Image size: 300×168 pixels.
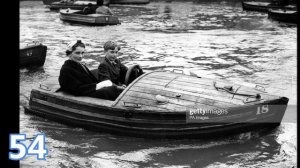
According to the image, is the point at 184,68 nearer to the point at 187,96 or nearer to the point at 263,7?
the point at 187,96

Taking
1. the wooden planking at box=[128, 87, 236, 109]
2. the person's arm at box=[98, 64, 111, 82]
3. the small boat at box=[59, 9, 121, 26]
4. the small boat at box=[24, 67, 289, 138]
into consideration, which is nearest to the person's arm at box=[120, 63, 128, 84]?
the person's arm at box=[98, 64, 111, 82]

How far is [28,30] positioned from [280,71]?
15175 mm

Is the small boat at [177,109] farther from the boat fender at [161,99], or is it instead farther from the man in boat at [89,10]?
the man in boat at [89,10]

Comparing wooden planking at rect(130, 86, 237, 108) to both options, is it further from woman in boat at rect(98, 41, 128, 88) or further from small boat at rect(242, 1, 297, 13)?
small boat at rect(242, 1, 297, 13)

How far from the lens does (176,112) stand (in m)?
6.43

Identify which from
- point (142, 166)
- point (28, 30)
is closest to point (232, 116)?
point (142, 166)

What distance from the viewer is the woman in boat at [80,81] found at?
7020 millimetres

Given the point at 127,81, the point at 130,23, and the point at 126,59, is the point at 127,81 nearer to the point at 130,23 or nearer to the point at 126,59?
the point at 126,59

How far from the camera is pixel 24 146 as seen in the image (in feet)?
18.1

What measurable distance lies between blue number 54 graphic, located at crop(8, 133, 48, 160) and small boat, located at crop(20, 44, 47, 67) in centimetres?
667

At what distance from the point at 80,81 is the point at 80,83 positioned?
4cm

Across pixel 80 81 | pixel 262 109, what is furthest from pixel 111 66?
pixel 262 109

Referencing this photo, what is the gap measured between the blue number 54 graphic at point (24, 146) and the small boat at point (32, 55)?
6672mm

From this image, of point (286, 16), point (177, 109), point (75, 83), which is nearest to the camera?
point (177, 109)
